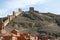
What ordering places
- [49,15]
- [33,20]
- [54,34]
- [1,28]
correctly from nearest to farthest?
[1,28] < [54,34] < [33,20] < [49,15]

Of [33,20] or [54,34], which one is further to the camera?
[33,20]

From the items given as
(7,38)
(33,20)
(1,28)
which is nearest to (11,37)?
(7,38)

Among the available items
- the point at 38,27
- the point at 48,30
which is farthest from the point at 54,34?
the point at 38,27

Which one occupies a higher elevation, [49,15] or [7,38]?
[7,38]

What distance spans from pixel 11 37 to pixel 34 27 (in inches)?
1968

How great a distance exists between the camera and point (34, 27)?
88.4 m

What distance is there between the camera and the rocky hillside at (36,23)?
8216 centimetres

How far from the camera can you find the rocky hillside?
82.2 metres

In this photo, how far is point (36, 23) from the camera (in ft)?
298

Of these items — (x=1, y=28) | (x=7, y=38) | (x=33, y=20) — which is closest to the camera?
(x=7, y=38)

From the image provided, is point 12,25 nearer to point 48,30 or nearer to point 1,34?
point 48,30

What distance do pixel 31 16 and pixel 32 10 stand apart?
274cm

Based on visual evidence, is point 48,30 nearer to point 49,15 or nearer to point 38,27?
point 38,27

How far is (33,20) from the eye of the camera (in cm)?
9444
